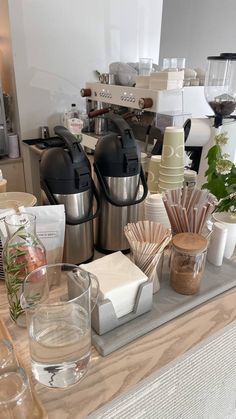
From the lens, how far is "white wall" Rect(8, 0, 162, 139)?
206 cm

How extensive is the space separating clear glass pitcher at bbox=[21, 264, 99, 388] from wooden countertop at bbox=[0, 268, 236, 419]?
0.06 ft

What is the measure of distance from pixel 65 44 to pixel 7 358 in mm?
2201

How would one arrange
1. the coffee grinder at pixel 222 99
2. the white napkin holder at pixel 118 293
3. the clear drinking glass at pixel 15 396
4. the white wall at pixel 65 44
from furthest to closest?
1. the white wall at pixel 65 44
2. the coffee grinder at pixel 222 99
3. the white napkin holder at pixel 118 293
4. the clear drinking glass at pixel 15 396

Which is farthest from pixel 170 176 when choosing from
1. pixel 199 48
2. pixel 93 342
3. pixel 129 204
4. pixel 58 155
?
pixel 199 48

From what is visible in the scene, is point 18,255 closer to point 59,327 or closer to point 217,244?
point 59,327

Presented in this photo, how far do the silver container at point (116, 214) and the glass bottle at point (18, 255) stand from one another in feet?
0.72

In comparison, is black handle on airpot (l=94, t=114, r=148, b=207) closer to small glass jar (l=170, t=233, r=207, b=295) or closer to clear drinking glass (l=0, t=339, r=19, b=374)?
small glass jar (l=170, t=233, r=207, b=295)

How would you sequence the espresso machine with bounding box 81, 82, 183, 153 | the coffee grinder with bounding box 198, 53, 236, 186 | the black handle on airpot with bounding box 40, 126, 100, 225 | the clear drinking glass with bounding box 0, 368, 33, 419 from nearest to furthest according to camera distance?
the clear drinking glass with bounding box 0, 368, 33, 419
the black handle on airpot with bounding box 40, 126, 100, 225
the coffee grinder with bounding box 198, 53, 236, 186
the espresso machine with bounding box 81, 82, 183, 153

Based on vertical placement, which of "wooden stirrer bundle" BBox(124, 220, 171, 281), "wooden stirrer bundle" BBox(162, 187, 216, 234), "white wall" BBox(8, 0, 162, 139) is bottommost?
"wooden stirrer bundle" BBox(124, 220, 171, 281)

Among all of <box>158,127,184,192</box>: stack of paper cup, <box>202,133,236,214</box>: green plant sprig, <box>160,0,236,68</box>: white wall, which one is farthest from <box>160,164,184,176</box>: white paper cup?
<box>160,0,236,68</box>: white wall

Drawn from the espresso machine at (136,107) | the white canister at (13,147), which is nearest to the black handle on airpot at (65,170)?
the espresso machine at (136,107)

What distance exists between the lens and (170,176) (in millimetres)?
903

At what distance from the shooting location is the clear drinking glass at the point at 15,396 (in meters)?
0.43

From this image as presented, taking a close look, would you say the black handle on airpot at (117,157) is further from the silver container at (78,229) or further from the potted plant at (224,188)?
the potted plant at (224,188)
